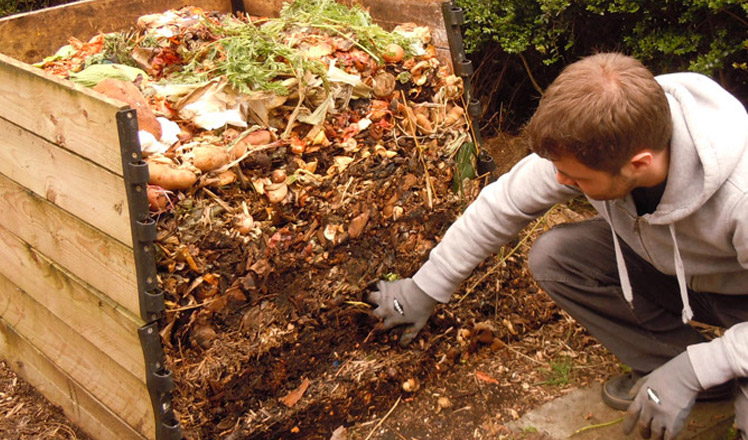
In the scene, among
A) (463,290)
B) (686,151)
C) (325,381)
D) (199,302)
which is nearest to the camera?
(686,151)

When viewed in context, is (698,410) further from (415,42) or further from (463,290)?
(415,42)

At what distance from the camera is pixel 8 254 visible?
281 cm

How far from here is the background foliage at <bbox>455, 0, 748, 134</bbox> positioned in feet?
10.2

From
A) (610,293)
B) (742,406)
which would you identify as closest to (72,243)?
(610,293)

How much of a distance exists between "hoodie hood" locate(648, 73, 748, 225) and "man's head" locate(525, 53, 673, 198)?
0.06 metres

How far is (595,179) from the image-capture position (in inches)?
79.8

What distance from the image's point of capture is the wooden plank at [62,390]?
8.79 feet

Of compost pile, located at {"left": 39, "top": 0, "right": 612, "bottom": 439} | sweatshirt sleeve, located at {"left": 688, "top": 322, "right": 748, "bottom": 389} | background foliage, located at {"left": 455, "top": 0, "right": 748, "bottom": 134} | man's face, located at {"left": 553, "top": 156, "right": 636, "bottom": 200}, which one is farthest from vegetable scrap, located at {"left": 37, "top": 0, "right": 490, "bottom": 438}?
sweatshirt sleeve, located at {"left": 688, "top": 322, "right": 748, "bottom": 389}

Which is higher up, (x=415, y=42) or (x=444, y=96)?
(x=415, y=42)

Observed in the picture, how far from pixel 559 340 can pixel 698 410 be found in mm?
690

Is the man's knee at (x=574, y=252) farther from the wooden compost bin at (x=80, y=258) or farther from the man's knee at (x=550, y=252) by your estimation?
the wooden compost bin at (x=80, y=258)

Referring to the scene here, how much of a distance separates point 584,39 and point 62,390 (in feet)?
9.16

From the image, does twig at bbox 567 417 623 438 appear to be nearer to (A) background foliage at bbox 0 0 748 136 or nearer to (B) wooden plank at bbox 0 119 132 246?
(A) background foliage at bbox 0 0 748 136

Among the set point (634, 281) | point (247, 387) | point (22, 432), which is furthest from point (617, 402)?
point (22, 432)
